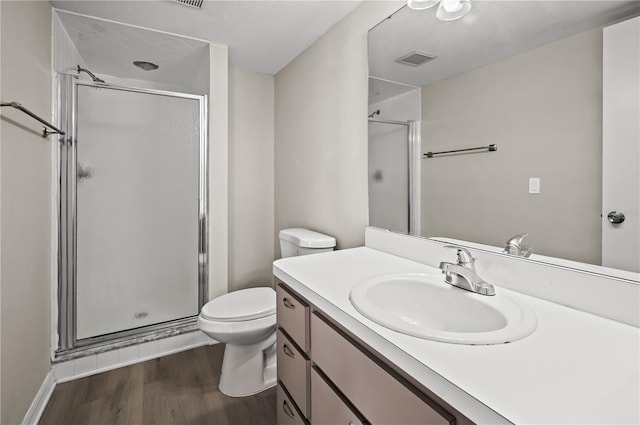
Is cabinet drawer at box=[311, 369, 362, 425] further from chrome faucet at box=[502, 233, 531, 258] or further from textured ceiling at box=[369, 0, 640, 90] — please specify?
textured ceiling at box=[369, 0, 640, 90]

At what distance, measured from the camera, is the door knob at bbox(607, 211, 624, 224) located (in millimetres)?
800

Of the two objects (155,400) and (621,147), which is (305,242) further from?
(621,147)

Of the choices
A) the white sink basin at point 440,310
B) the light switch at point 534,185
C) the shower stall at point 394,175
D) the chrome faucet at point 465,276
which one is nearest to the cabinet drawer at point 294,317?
the white sink basin at point 440,310

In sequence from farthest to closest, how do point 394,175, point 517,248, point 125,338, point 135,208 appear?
1. point 135,208
2. point 125,338
3. point 394,175
4. point 517,248

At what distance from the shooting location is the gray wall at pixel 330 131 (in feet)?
5.75

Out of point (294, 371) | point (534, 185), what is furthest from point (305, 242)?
point (534, 185)

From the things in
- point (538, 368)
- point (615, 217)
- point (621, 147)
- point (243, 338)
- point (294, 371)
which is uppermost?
point (621, 147)

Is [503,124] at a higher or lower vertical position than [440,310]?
higher

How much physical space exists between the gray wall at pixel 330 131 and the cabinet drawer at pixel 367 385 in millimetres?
912

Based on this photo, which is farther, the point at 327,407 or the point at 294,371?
the point at 294,371

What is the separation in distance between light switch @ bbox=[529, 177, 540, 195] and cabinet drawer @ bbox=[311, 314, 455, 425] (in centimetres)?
72

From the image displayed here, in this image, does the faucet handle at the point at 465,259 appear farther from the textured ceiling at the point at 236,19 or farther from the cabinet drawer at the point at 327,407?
the textured ceiling at the point at 236,19

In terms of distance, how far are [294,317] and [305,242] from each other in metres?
0.82

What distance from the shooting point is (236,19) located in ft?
6.27
